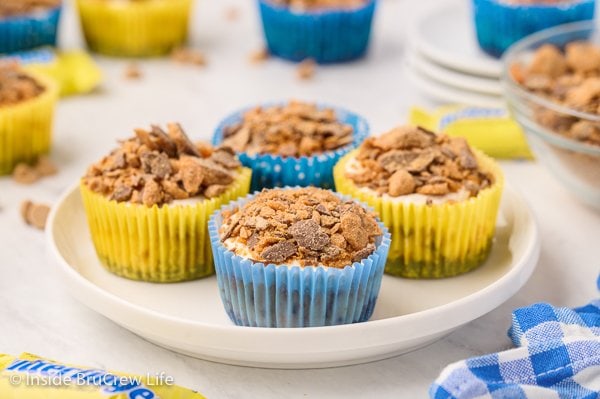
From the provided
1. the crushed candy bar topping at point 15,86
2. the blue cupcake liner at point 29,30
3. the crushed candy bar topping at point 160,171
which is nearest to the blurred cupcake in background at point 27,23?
the blue cupcake liner at point 29,30

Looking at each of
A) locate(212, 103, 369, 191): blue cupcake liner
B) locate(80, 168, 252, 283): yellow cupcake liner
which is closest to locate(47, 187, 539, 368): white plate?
locate(80, 168, 252, 283): yellow cupcake liner

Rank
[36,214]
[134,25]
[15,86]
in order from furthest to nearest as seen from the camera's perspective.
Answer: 1. [134,25]
2. [15,86]
3. [36,214]

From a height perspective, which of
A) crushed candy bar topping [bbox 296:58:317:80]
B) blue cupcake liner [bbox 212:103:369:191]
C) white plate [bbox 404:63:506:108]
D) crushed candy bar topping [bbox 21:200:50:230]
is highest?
blue cupcake liner [bbox 212:103:369:191]

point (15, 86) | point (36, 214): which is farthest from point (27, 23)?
point (36, 214)

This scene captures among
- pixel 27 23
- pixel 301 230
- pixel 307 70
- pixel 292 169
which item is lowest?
pixel 307 70

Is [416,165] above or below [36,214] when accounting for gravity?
above

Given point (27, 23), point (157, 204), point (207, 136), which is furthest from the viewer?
point (27, 23)

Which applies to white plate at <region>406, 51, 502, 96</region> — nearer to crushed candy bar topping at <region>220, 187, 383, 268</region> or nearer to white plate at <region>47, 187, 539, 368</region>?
white plate at <region>47, 187, 539, 368</region>

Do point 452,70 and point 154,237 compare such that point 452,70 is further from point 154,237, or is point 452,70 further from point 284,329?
point 284,329
